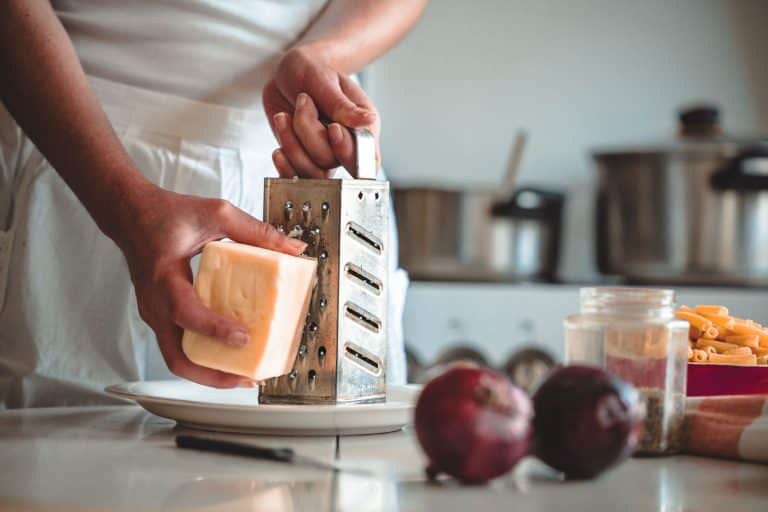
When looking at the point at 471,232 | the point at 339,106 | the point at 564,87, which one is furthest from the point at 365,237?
the point at 564,87

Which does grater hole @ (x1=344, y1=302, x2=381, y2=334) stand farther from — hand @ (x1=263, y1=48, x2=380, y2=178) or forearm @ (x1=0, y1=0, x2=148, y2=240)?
forearm @ (x1=0, y1=0, x2=148, y2=240)

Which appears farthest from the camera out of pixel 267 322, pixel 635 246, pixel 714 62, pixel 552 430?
pixel 714 62

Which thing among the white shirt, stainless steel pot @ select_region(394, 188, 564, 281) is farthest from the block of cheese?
stainless steel pot @ select_region(394, 188, 564, 281)

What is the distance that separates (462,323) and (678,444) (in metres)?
1.70

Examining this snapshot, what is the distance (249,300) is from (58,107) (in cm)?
37

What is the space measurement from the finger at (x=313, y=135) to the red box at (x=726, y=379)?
15.8 inches

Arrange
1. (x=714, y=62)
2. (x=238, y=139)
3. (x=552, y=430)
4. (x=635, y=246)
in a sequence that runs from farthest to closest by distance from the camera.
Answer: (x=714, y=62) < (x=635, y=246) < (x=238, y=139) < (x=552, y=430)

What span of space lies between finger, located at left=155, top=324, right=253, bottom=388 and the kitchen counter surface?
0.19ft

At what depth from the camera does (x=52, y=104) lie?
105 centimetres

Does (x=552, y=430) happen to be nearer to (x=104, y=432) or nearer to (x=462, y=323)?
(x=104, y=432)

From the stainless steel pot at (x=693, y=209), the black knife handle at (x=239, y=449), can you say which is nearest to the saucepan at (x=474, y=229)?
the stainless steel pot at (x=693, y=209)

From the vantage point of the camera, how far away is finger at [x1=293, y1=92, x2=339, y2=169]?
3.27ft

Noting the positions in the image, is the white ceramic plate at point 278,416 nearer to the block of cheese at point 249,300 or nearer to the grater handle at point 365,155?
the block of cheese at point 249,300

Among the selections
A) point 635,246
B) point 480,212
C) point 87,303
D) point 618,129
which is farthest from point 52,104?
point 618,129
